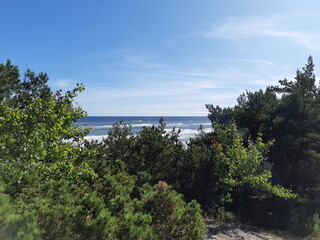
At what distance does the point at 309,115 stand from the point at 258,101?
3254mm

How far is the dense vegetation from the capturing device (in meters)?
4.00

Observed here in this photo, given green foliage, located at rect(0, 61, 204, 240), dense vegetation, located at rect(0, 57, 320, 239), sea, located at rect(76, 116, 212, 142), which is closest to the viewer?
green foliage, located at rect(0, 61, 204, 240)

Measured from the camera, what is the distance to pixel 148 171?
12102 mm

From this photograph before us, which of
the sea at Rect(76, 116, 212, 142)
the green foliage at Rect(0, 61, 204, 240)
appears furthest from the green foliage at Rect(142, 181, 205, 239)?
the sea at Rect(76, 116, 212, 142)

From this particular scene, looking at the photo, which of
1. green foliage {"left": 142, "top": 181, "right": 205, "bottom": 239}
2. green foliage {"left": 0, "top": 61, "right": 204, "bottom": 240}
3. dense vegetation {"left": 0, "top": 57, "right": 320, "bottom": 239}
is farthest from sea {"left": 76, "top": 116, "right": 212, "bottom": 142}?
green foliage {"left": 142, "top": 181, "right": 205, "bottom": 239}

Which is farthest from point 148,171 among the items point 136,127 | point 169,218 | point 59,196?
point 136,127

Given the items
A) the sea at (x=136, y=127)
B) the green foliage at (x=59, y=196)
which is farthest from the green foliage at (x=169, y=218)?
the sea at (x=136, y=127)

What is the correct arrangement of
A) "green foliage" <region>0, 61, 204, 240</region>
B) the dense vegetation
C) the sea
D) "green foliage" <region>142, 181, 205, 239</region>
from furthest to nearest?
the sea
"green foliage" <region>142, 181, 205, 239</region>
the dense vegetation
"green foliage" <region>0, 61, 204, 240</region>

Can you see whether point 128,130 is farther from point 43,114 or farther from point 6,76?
point 6,76

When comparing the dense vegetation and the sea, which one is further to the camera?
the sea

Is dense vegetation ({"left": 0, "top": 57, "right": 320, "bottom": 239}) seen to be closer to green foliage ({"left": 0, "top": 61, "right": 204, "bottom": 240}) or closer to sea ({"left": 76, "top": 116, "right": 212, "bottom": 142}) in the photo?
green foliage ({"left": 0, "top": 61, "right": 204, "bottom": 240})

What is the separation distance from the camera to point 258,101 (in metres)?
16.6

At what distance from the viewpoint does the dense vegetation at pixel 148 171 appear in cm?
400

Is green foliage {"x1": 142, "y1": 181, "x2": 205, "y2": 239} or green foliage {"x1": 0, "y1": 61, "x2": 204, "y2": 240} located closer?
green foliage {"x1": 0, "y1": 61, "x2": 204, "y2": 240}
